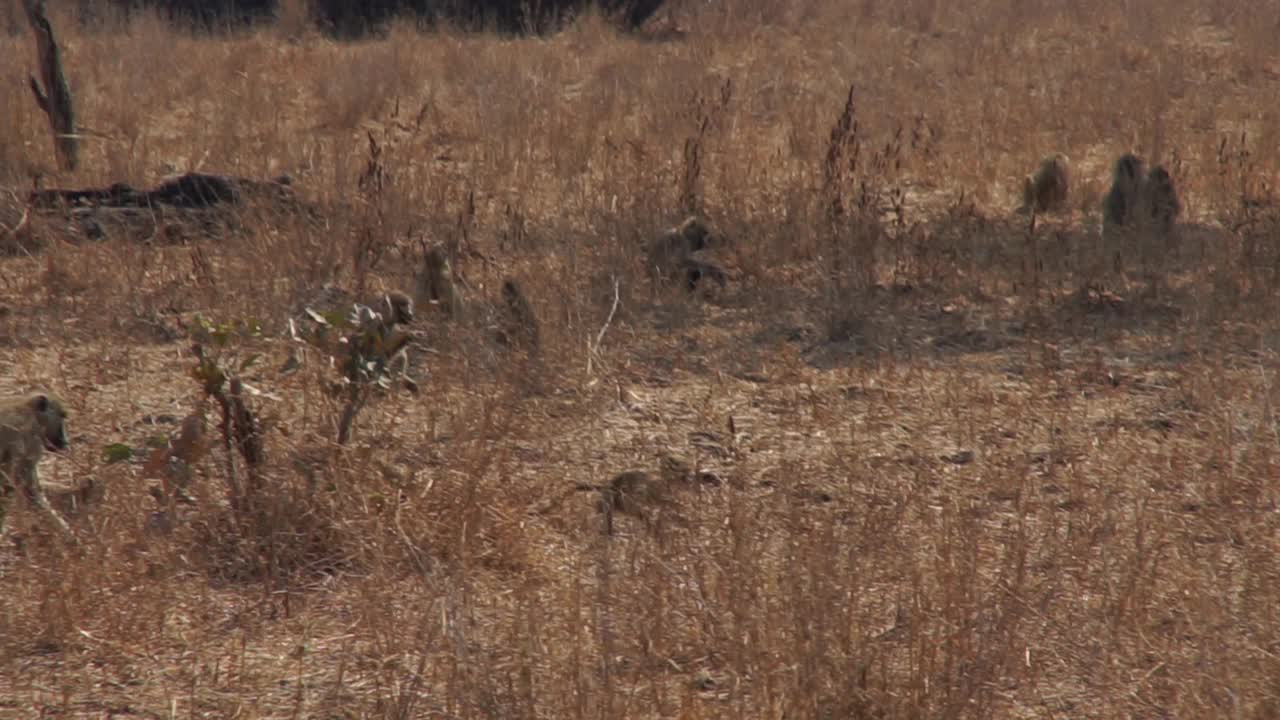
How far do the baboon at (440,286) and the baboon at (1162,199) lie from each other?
3.18m

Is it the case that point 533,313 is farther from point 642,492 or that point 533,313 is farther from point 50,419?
point 50,419

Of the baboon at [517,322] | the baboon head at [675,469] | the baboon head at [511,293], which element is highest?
the baboon head at [511,293]

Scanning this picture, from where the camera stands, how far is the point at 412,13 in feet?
51.5

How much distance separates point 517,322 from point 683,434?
2.87ft

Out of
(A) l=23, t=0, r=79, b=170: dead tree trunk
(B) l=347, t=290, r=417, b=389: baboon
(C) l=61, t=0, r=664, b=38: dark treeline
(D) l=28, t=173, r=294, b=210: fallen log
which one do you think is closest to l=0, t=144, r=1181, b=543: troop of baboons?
(B) l=347, t=290, r=417, b=389: baboon

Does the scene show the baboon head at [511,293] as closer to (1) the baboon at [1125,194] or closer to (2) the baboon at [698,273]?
(2) the baboon at [698,273]

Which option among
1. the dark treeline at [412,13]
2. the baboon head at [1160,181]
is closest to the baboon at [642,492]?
the baboon head at [1160,181]

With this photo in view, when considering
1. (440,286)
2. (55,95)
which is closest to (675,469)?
(440,286)

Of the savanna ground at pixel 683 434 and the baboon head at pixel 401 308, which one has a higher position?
the baboon head at pixel 401 308

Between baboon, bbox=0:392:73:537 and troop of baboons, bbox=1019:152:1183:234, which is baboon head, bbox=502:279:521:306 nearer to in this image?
baboon, bbox=0:392:73:537

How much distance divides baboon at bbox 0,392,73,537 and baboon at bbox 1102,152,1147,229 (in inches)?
181

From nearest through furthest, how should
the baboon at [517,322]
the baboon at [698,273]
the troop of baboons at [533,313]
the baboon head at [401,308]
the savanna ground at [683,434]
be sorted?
the savanna ground at [683,434], the troop of baboons at [533,313], the baboon head at [401,308], the baboon at [517,322], the baboon at [698,273]

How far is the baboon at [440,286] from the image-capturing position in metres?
5.22

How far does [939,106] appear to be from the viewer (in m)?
9.94
